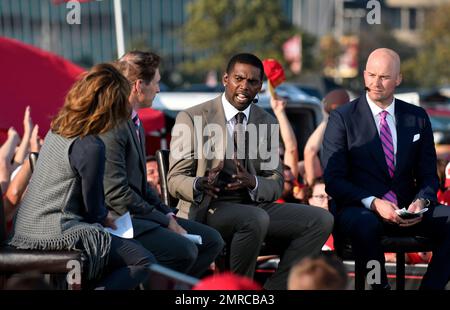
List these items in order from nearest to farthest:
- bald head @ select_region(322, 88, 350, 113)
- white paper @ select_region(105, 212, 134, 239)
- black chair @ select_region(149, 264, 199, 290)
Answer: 1. black chair @ select_region(149, 264, 199, 290)
2. white paper @ select_region(105, 212, 134, 239)
3. bald head @ select_region(322, 88, 350, 113)

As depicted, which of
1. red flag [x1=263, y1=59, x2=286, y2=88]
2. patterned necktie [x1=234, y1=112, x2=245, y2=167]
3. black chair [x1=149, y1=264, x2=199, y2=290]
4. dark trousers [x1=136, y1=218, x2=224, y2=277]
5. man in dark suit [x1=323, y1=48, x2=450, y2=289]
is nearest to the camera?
black chair [x1=149, y1=264, x2=199, y2=290]

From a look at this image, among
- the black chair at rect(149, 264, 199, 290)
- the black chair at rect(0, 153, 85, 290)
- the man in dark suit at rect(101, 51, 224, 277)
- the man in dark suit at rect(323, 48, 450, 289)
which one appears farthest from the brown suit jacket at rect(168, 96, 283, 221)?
the black chair at rect(149, 264, 199, 290)

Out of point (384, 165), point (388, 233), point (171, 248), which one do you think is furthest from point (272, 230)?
point (171, 248)

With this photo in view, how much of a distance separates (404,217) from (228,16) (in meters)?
40.2

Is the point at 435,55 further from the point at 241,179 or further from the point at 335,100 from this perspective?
the point at 241,179

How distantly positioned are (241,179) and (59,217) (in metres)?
1.46

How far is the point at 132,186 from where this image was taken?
596 cm

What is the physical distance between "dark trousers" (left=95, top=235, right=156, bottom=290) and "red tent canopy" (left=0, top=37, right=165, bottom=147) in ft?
13.6

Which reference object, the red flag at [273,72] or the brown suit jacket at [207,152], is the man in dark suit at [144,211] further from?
the red flag at [273,72]

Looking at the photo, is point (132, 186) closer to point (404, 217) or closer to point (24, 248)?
point (24, 248)

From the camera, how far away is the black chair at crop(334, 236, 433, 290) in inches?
251

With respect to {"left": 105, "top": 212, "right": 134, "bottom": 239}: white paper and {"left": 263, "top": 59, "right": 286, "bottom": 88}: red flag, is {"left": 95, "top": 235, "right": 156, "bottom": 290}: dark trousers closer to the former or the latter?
{"left": 105, "top": 212, "right": 134, "bottom": 239}: white paper
